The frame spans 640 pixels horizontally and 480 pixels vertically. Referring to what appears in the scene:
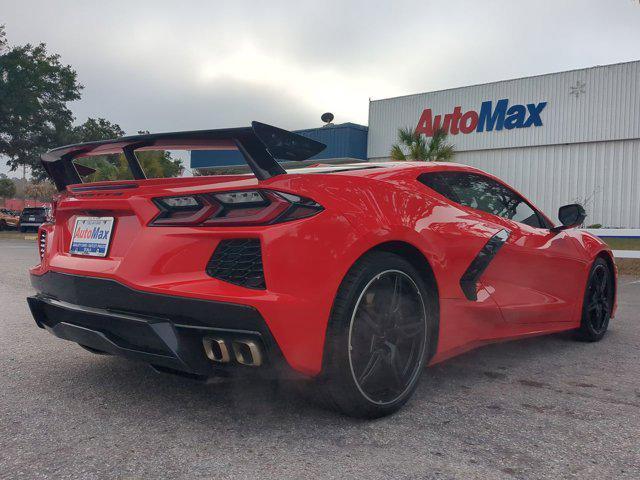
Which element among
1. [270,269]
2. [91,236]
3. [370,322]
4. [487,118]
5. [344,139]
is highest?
[487,118]

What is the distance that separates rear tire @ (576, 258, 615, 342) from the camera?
468 cm

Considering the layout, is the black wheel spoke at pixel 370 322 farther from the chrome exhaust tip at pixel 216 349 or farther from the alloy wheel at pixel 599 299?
the alloy wheel at pixel 599 299

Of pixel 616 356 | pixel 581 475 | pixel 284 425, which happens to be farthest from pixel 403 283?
pixel 616 356

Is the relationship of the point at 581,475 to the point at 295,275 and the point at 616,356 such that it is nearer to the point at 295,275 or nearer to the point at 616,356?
the point at 295,275

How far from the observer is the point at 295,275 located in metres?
2.46

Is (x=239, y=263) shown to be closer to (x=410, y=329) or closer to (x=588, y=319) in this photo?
(x=410, y=329)

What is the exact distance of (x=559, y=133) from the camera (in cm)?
2408

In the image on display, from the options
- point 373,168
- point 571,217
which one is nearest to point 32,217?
point 571,217

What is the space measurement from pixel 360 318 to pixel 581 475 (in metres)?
1.05

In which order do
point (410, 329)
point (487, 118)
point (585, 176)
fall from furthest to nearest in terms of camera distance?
point (487, 118)
point (585, 176)
point (410, 329)

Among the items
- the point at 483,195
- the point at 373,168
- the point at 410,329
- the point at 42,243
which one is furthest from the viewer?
the point at 483,195

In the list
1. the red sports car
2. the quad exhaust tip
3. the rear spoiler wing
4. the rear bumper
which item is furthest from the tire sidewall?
the quad exhaust tip

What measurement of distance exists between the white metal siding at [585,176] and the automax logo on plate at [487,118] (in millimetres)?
1136

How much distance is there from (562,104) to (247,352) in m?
24.3
